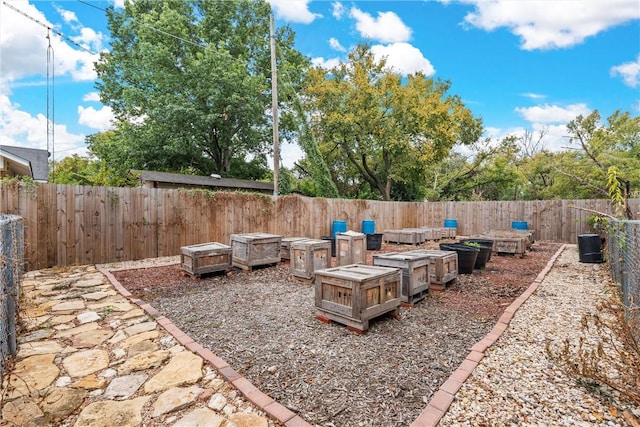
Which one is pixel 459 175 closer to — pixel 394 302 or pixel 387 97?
pixel 387 97

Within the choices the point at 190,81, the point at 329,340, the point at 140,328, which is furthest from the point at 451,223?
the point at 190,81

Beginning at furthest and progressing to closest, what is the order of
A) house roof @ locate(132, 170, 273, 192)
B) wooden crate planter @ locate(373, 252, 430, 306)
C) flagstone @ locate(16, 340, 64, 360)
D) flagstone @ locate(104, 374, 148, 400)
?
house roof @ locate(132, 170, 273, 192), wooden crate planter @ locate(373, 252, 430, 306), flagstone @ locate(16, 340, 64, 360), flagstone @ locate(104, 374, 148, 400)

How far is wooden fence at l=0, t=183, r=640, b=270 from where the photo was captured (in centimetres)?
543

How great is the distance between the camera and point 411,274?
3693mm

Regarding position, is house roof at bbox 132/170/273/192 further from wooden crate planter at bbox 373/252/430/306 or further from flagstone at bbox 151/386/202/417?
flagstone at bbox 151/386/202/417

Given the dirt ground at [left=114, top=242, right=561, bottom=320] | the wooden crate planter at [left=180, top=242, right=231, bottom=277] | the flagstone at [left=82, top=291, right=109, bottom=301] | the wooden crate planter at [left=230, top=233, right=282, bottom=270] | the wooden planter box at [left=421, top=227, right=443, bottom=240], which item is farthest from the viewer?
the wooden planter box at [left=421, top=227, right=443, bottom=240]

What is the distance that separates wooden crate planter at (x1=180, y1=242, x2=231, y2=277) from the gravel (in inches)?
9.8

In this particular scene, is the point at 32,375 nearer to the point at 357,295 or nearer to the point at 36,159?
the point at 357,295

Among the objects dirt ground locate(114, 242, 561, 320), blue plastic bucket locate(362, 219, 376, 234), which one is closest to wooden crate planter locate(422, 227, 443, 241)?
blue plastic bucket locate(362, 219, 376, 234)

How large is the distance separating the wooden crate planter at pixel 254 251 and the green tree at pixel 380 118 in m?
10.7

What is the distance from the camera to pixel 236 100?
13992 millimetres

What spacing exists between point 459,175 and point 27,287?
21.4 metres

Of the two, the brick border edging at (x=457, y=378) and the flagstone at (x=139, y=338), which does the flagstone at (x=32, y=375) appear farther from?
the brick border edging at (x=457, y=378)

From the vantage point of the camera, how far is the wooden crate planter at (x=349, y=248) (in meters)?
5.54
